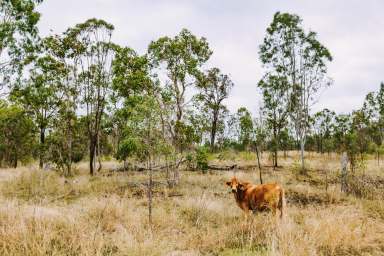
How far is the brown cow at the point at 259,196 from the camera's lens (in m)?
8.34

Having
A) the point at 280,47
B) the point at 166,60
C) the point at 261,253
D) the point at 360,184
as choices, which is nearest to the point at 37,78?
the point at 166,60

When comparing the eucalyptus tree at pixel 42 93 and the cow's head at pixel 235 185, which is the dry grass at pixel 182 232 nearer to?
the cow's head at pixel 235 185

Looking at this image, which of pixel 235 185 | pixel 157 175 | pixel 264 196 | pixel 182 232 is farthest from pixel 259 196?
pixel 157 175

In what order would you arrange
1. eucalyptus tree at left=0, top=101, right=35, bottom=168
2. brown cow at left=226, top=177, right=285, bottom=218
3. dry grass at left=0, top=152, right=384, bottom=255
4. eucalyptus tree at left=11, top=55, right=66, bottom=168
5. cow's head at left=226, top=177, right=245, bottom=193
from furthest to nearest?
eucalyptus tree at left=0, top=101, right=35, bottom=168
eucalyptus tree at left=11, top=55, right=66, bottom=168
cow's head at left=226, top=177, right=245, bottom=193
brown cow at left=226, top=177, right=285, bottom=218
dry grass at left=0, top=152, right=384, bottom=255

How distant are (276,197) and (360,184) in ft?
22.1

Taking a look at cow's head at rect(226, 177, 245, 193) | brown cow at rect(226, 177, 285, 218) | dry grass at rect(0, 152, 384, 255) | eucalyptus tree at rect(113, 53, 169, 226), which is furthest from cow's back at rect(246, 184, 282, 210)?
eucalyptus tree at rect(113, 53, 169, 226)

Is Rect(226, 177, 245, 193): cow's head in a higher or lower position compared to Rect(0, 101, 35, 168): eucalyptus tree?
lower

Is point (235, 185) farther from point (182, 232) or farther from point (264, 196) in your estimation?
point (182, 232)

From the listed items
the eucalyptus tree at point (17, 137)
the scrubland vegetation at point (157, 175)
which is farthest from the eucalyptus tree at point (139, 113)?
the eucalyptus tree at point (17, 137)

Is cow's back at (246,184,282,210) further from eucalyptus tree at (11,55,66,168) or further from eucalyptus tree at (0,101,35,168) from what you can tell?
eucalyptus tree at (0,101,35,168)

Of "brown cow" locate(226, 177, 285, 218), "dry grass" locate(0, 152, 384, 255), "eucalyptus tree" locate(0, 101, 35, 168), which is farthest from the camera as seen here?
"eucalyptus tree" locate(0, 101, 35, 168)

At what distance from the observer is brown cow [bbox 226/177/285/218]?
8.34 meters

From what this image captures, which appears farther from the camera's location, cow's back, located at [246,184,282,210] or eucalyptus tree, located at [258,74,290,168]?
eucalyptus tree, located at [258,74,290,168]

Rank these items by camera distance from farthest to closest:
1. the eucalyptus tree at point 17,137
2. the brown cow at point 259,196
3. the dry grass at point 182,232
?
the eucalyptus tree at point 17,137 → the brown cow at point 259,196 → the dry grass at point 182,232
